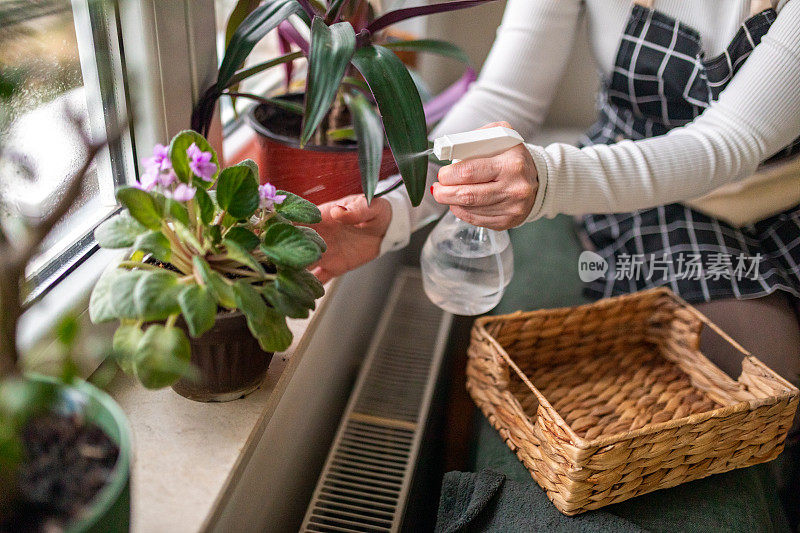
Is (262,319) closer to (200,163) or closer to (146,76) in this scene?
(200,163)

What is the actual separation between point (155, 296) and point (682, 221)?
0.93 meters

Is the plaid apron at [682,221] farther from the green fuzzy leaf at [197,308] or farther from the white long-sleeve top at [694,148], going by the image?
the green fuzzy leaf at [197,308]

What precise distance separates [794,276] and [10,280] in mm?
1109

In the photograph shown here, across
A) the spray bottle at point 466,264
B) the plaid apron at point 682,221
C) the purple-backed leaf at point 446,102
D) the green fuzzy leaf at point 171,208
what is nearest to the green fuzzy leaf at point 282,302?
the green fuzzy leaf at point 171,208

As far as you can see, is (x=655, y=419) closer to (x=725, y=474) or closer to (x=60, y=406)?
(x=725, y=474)

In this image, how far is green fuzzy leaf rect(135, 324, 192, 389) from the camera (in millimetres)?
551

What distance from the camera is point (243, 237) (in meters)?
0.61

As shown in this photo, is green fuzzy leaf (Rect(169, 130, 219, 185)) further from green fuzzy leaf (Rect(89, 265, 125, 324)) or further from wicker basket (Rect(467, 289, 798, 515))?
wicker basket (Rect(467, 289, 798, 515))

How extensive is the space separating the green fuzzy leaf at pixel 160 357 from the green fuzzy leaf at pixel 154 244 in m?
0.07

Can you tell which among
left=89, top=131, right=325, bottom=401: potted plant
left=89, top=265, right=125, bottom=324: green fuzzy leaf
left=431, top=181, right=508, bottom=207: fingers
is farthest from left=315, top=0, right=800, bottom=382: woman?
left=89, top=265, right=125, bottom=324: green fuzzy leaf

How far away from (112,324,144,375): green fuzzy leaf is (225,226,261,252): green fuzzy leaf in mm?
118

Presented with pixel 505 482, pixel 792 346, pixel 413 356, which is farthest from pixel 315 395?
pixel 792 346

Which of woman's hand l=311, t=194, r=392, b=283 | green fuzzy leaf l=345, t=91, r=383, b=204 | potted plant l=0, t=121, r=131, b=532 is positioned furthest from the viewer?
woman's hand l=311, t=194, r=392, b=283

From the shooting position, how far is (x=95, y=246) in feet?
2.58
